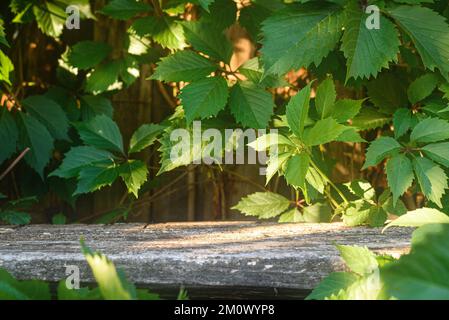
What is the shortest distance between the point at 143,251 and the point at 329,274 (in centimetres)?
28

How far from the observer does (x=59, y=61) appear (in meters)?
2.24

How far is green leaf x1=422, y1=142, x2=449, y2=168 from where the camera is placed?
1.35 meters

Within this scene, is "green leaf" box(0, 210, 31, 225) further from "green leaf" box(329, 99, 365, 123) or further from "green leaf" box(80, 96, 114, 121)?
"green leaf" box(329, 99, 365, 123)

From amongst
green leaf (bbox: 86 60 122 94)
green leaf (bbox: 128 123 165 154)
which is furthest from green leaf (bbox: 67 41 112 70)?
green leaf (bbox: 128 123 165 154)

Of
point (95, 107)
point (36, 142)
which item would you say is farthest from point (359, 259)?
point (95, 107)

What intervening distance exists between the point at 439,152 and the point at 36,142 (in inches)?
45.6

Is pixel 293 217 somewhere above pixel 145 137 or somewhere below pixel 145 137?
below

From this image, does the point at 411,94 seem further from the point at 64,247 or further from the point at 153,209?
the point at 153,209

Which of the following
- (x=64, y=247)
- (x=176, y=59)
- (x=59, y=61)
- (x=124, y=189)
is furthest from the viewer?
(x=124, y=189)

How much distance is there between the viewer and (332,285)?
0.82 m

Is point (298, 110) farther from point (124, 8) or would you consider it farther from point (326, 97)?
point (124, 8)

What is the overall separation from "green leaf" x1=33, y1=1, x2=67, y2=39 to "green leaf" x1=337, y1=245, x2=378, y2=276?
154 cm

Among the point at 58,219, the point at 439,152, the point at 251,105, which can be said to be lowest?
the point at 58,219
